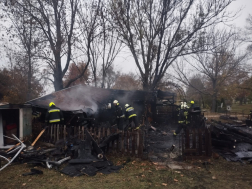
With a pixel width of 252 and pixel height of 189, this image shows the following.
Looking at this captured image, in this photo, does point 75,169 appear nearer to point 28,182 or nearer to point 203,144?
point 28,182

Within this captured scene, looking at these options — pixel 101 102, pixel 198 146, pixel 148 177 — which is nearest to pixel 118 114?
pixel 101 102

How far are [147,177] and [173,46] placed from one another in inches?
412

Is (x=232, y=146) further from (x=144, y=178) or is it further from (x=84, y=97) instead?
(x=84, y=97)

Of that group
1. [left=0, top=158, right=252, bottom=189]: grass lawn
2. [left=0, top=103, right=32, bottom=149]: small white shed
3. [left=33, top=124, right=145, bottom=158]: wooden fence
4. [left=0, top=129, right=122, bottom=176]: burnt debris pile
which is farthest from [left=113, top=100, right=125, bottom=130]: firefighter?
[left=0, top=158, right=252, bottom=189]: grass lawn

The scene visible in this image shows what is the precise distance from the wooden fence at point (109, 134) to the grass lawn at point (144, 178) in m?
0.74

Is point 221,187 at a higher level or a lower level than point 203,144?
lower

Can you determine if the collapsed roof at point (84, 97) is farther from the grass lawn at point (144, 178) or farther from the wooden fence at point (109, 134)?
the grass lawn at point (144, 178)

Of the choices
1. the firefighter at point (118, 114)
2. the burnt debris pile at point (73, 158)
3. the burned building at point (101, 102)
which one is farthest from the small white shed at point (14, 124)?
the firefighter at point (118, 114)

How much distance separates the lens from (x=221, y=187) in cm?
466

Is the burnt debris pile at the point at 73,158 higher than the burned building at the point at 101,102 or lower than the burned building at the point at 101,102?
lower

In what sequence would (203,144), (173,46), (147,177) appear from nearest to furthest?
(147,177) < (203,144) < (173,46)

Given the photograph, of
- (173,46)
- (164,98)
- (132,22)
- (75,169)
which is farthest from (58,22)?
(75,169)

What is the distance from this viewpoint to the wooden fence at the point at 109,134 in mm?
6636

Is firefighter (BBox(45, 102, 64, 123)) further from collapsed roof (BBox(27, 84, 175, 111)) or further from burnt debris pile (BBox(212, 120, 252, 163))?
burnt debris pile (BBox(212, 120, 252, 163))
